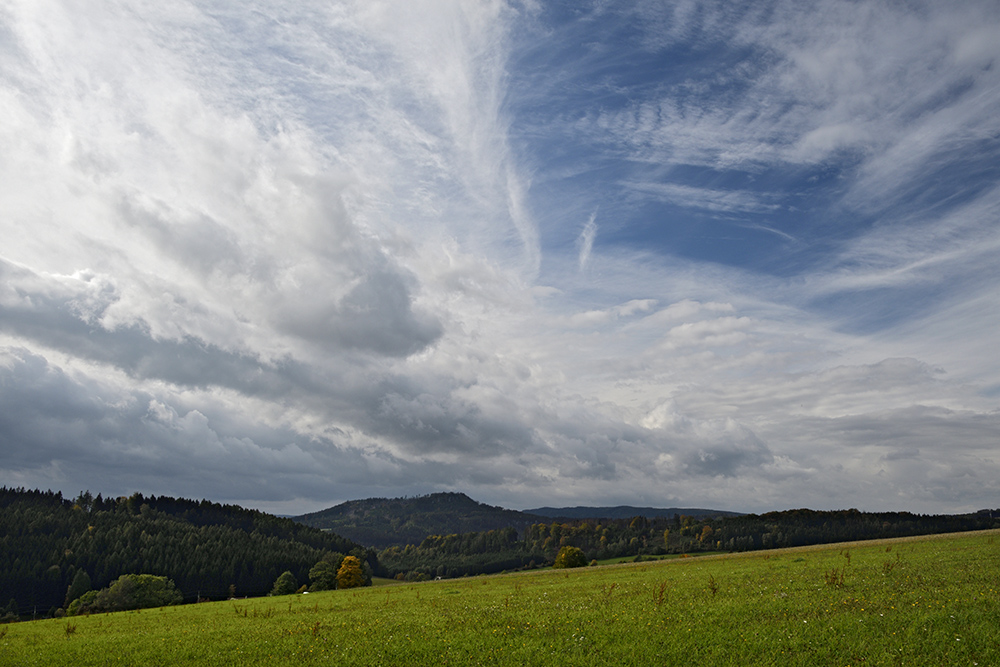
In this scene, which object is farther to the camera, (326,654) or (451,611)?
(451,611)

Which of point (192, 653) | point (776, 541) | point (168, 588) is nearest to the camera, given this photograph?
point (192, 653)

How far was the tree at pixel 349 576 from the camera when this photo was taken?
369 feet

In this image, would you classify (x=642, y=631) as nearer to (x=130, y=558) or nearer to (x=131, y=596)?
(x=131, y=596)

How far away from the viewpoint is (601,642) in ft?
67.2

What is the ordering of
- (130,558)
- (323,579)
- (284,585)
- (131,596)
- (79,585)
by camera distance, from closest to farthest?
(131,596) → (323,579) → (284,585) → (79,585) → (130,558)

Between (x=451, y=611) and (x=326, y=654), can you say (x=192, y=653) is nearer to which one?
(x=326, y=654)

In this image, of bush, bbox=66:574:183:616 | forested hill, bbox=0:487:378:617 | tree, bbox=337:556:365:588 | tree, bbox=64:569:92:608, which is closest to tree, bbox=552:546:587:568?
tree, bbox=337:556:365:588

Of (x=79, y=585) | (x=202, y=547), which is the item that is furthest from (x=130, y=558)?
(x=202, y=547)

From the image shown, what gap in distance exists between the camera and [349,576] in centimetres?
11300

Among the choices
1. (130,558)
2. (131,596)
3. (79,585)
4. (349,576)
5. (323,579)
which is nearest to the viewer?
(131,596)

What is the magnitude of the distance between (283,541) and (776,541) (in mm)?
161308

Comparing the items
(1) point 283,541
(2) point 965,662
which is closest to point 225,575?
→ (1) point 283,541

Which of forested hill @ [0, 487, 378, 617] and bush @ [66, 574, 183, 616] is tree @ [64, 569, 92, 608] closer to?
forested hill @ [0, 487, 378, 617]

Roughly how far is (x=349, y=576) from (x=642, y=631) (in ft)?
348
